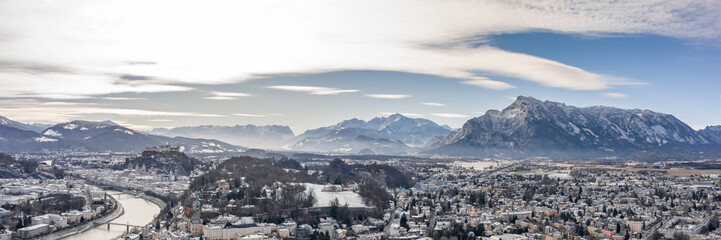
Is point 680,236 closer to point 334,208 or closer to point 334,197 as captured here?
point 334,208

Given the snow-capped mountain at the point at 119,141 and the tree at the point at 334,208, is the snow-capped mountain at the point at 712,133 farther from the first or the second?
the tree at the point at 334,208

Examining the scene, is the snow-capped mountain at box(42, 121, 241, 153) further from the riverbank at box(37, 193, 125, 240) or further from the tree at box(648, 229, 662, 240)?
the tree at box(648, 229, 662, 240)

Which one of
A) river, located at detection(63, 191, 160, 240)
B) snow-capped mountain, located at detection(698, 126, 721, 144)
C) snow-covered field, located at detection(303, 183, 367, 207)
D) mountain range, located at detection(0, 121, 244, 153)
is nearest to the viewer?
river, located at detection(63, 191, 160, 240)

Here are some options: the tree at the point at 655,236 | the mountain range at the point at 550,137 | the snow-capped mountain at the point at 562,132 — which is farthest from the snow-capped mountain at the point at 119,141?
the tree at the point at 655,236

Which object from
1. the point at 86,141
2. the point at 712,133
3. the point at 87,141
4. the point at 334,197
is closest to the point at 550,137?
the point at 712,133

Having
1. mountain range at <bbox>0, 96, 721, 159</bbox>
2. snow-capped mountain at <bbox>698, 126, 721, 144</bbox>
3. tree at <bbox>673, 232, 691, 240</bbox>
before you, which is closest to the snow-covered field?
tree at <bbox>673, 232, 691, 240</bbox>
